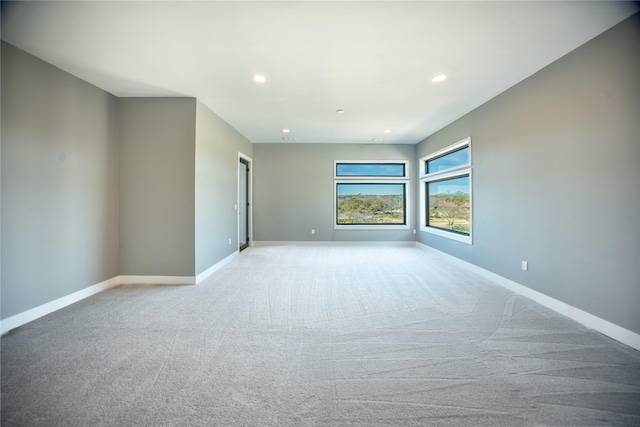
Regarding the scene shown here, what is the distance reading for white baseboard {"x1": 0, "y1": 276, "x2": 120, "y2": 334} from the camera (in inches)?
98.1

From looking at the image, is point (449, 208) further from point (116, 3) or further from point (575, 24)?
point (116, 3)

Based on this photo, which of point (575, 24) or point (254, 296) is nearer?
point (575, 24)

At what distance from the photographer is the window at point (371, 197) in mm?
7098

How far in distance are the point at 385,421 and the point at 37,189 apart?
375 centimetres

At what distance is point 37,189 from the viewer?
2.76 meters

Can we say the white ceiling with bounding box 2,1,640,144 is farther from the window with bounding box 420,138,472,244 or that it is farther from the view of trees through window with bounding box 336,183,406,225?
the view of trees through window with bounding box 336,183,406,225

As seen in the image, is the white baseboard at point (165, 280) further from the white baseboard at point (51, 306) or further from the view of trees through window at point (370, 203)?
the view of trees through window at point (370, 203)

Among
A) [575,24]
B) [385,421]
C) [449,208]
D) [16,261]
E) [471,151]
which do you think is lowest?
[385,421]

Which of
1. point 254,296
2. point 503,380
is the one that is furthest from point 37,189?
point 503,380

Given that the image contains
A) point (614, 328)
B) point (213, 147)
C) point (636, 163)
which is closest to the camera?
point (636, 163)

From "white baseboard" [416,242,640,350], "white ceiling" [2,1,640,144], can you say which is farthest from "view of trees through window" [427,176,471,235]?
"white ceiling" [2,1,640,144]

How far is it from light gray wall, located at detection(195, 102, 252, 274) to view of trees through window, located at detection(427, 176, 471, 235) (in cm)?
436

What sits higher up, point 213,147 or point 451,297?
point 213,147

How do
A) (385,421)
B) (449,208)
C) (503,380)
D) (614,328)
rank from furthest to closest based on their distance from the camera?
(449,208) → (614,328) → (503,380) → (385,421)
